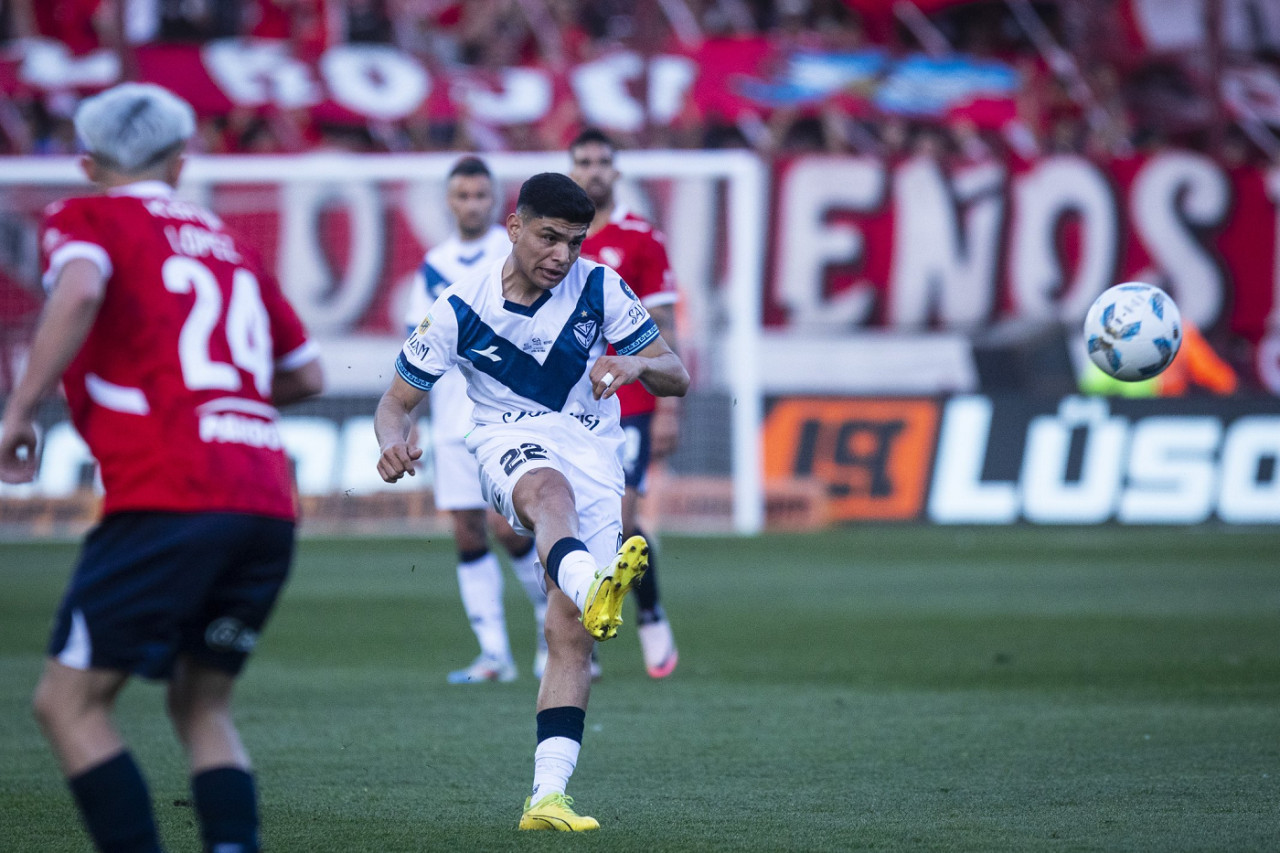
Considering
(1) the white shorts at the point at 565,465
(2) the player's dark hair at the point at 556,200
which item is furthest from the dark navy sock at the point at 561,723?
(2) the player's dark hair at the point at 556,200

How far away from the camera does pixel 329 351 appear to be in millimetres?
17781

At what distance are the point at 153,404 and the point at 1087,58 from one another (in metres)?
24.2

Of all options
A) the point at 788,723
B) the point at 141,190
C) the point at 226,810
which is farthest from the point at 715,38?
the point at 226,810

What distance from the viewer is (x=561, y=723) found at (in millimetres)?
5113

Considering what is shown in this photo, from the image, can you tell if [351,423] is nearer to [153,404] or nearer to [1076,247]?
[1076,247]

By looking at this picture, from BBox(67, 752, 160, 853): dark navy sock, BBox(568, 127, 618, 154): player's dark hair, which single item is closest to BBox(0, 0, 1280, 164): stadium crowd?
BBox(568, 127, 618, 154): player's dark hair

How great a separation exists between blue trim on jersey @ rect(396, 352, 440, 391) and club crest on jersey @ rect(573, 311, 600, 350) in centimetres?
45

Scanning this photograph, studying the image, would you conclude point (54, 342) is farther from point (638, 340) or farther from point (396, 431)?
point (638, 340)

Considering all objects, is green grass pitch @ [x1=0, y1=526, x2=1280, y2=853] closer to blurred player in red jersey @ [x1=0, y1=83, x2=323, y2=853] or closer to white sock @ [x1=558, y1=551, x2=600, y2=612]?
white sock @ [x1=558, y1=551, x2=600, y2=612]

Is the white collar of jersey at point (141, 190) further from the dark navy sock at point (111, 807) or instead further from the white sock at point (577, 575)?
the white sock at point (577, 575)

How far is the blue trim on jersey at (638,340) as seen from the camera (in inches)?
219

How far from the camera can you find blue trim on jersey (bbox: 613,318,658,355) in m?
5.55

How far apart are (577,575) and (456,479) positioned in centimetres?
388

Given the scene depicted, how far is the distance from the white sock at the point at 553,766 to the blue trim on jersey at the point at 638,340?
4.02 ft
